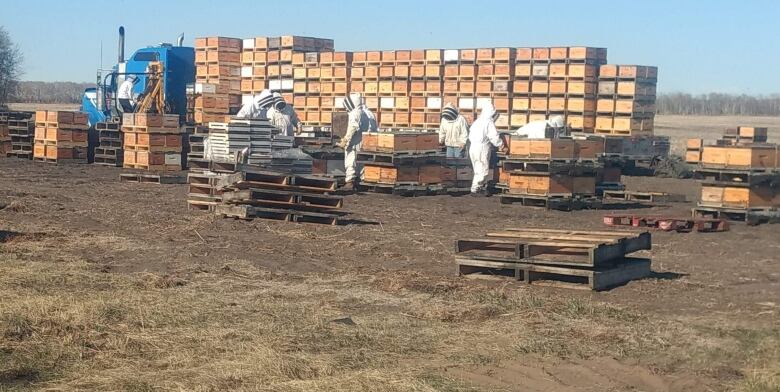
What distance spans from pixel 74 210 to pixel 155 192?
376 centimetres

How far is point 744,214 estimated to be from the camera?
16250mm

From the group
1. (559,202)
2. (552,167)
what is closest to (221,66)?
(552,167)

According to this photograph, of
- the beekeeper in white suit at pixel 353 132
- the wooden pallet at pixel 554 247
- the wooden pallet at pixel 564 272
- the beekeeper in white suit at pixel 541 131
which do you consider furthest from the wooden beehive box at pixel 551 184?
the wooden pallet at pixel 564 272

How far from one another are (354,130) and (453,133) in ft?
7.75

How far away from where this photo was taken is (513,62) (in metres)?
28.4

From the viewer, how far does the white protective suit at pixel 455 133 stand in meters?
22.8

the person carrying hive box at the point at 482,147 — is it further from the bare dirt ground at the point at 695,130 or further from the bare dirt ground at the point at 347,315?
the bare dirt ground at the point at 695,130

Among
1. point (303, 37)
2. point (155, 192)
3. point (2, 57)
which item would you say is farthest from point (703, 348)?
point (2, 57)

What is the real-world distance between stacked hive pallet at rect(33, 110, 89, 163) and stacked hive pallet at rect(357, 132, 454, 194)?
10956 mm

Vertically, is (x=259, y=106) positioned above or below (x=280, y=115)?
above

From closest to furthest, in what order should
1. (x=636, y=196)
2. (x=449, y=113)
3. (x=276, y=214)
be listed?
(x=276, y=214) → (x=636, y=196) → (x=449, y=113)

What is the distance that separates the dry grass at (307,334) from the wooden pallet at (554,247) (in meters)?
0.48

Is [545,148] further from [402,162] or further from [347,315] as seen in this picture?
[347,315]

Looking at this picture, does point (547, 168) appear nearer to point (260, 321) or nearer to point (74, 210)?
point (74, 210)
